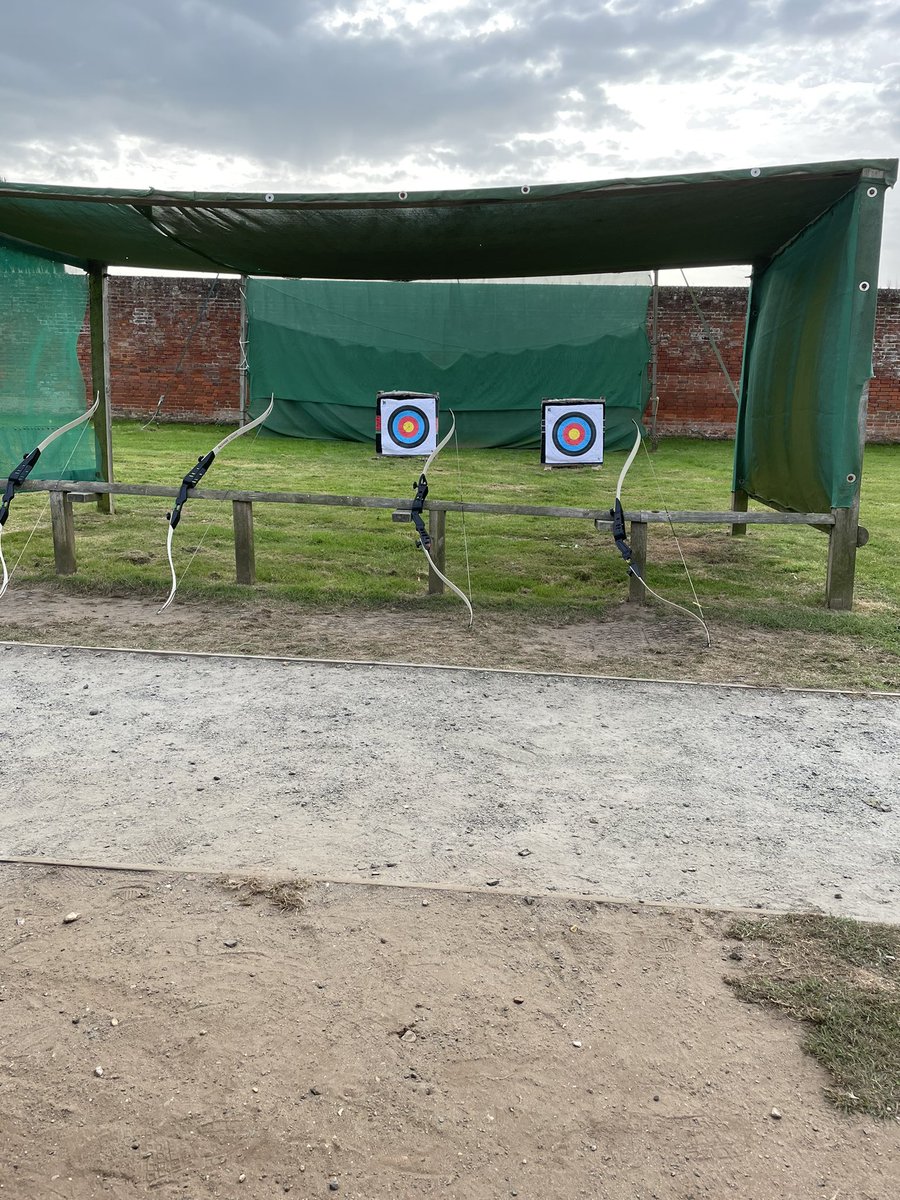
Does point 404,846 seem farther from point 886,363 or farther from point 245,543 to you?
point 886,363

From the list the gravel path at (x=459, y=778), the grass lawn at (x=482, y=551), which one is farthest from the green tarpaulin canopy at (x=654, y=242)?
the gravel path at (x=459, y=778)

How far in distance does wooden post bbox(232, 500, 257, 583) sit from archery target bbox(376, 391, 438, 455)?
7.40 feet

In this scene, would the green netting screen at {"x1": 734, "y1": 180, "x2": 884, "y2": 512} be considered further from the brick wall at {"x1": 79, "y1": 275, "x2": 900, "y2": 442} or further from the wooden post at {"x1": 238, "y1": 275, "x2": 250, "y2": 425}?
the wooden post at {"x1": 238, "y1": 275, "x2": 250, "y2": 425}

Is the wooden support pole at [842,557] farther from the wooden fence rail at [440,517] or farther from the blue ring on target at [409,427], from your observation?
the blue ring on target at [409,427]

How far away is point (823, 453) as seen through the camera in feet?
15.6

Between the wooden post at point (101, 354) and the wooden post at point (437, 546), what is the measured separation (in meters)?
3.16

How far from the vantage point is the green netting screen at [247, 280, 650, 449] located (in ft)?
41.7

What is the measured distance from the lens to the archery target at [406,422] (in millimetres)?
7230

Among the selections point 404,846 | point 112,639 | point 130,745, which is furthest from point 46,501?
point 404,846

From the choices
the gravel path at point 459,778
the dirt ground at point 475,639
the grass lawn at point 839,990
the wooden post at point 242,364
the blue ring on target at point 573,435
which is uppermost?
the wooden post at point 242,364

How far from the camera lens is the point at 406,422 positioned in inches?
290

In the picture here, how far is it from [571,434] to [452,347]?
648cm

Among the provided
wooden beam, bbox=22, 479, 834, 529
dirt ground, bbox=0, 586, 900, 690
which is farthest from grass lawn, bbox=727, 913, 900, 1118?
wooden beam, bbox=22, 479, 834, 529

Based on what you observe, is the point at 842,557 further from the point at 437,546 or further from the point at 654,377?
the point at 654,377
